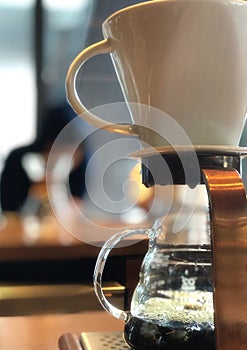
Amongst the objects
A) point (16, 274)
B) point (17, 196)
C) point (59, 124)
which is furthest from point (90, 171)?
point (59, 124)

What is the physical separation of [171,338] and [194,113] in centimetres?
17

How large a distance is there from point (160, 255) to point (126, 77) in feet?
0.53

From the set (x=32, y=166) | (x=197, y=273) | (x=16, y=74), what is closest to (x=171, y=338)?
(x=197, y=273)

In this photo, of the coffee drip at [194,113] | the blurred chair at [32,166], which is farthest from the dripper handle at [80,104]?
the blurred chair at [32,166]

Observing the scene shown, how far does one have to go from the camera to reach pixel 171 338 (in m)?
0.45

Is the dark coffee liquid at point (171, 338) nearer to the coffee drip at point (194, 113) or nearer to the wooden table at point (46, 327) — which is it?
the coffee drip at point (194, 113)

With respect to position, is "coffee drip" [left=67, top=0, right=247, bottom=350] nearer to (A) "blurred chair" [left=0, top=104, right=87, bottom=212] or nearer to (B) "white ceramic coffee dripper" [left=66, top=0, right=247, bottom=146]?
(B) "white ceramic coffee dripper" [left=66, top=0, right=247, bottom=146]

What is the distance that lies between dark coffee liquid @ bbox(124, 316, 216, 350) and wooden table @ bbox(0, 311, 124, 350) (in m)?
0.14

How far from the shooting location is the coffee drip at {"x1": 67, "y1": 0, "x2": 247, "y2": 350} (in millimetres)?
377

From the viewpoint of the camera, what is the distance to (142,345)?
468 millimetres

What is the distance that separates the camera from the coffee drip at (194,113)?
1.24ft

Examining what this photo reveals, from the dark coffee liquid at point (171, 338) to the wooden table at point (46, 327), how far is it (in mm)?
135

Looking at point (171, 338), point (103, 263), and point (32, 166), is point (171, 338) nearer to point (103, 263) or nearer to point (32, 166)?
point (103, 263)

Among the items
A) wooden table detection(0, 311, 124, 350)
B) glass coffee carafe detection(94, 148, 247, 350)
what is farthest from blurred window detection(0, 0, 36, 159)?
glass coffee carafe detection(94, 148, 247, 350)
